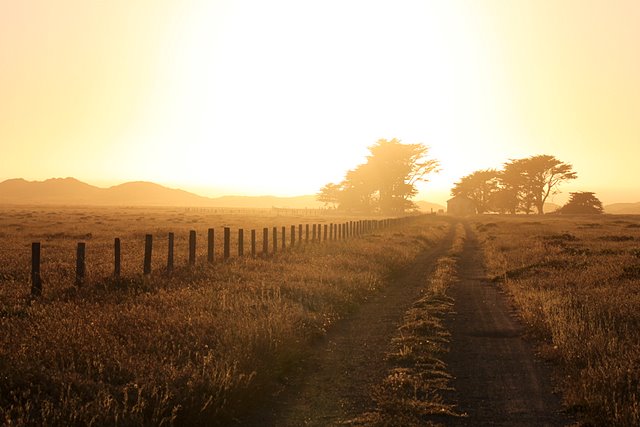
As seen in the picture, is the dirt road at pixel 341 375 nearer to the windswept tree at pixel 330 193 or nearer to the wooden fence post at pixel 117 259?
the wooden fence post at pixel 117 259

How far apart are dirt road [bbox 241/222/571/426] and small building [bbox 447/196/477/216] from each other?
9974cm

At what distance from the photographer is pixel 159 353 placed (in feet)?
25.1

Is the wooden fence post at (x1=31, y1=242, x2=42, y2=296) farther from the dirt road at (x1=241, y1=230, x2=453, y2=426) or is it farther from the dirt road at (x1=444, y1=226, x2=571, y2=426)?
the dirt road at (x1=444, y1=226, x2=571, y2=426)

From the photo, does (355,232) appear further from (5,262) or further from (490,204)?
(490,204)

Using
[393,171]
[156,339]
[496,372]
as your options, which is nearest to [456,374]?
[496,372]

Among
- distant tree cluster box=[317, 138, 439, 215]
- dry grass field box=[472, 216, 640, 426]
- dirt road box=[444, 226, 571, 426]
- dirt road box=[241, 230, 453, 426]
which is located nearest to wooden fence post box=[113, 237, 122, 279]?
dirt road box=[241, 230, 453, 426]

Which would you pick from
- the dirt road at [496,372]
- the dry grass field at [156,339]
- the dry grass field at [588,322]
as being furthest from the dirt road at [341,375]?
the dry grass field at [588,322]

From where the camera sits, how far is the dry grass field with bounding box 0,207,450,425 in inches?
238

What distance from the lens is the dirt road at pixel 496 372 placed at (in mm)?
6531

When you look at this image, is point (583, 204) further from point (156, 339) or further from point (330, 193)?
point (156, 339)

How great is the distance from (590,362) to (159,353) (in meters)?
6.76

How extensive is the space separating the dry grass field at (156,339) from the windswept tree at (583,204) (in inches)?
3702

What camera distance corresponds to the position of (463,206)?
11006cm

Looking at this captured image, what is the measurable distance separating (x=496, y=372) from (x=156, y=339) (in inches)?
221
